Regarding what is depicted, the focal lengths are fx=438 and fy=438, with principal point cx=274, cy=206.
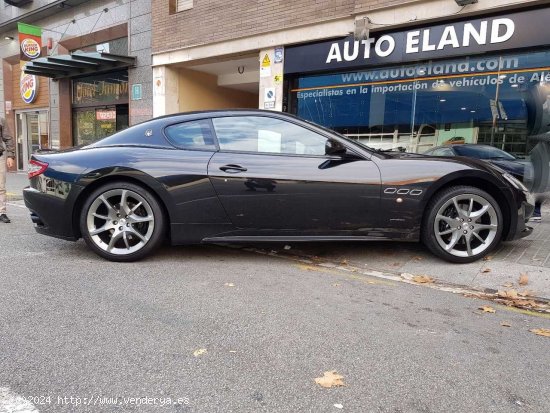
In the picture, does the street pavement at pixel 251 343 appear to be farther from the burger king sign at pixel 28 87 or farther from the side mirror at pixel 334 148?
the burger king sign at pixel 28 87

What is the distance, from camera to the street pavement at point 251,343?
2.16 m

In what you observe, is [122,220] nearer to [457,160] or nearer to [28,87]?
[457,160]

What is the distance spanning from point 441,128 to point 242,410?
290 inches

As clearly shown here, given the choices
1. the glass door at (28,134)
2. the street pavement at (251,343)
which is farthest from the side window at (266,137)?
the glass door at (28,134)

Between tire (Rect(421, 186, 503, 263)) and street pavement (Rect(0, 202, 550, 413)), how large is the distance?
631 mm

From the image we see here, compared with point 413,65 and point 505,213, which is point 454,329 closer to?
point 505,213

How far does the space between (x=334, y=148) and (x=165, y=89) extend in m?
9.28

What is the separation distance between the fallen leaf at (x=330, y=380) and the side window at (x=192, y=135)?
2610 millimetres

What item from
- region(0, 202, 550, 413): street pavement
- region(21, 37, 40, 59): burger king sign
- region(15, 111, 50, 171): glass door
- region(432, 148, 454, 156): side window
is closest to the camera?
→ region(0, 202, 550, 413): street pavement

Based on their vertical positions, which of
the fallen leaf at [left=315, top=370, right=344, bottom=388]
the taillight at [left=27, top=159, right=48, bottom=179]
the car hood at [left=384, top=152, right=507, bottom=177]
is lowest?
the fallen leaf at [left=315, top=370, right=344, bottom=388]

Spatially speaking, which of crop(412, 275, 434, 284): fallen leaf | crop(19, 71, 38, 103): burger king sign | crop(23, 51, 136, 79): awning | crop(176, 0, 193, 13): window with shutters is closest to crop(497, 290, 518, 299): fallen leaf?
crop(412, 275, 434, 284): fallen leaf

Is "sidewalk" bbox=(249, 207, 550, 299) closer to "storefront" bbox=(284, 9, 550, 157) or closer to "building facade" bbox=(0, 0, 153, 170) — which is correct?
"storefront" bbox=(284, 9, 550, 157)

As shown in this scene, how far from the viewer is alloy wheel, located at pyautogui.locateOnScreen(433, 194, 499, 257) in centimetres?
425

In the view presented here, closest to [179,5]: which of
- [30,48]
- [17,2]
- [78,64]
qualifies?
[78,64]
